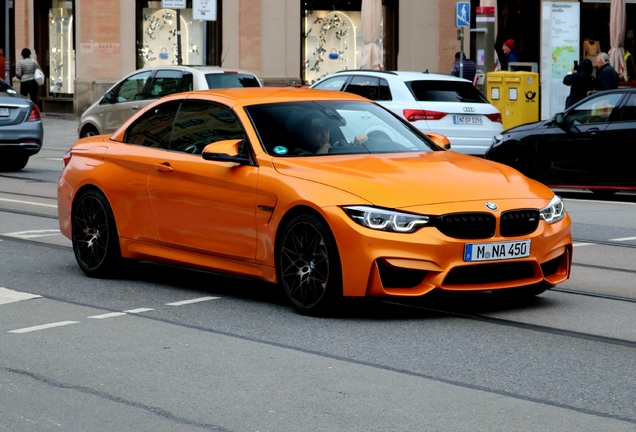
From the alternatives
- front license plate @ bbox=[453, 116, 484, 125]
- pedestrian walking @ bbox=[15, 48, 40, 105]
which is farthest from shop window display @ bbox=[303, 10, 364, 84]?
front license plate @ bbox=[453, 116, 484, 125]

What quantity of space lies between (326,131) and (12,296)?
7.97 feet

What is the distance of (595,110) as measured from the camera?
17.0 meters

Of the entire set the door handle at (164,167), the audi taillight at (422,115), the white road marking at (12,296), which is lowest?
the white road marking at (12,296)

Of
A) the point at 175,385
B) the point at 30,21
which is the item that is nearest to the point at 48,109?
the point at 30,21

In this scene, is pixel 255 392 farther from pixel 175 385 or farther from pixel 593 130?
pixel 593 130

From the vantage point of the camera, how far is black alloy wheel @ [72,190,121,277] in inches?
373

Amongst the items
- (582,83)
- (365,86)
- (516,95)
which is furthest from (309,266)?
(516,95)

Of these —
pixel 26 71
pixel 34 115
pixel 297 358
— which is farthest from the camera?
pixel 26 71

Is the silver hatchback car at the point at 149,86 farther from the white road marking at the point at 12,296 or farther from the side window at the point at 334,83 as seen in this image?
the white road marking at the point at 12,296

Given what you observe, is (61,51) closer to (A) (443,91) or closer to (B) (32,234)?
(A) (443,91)

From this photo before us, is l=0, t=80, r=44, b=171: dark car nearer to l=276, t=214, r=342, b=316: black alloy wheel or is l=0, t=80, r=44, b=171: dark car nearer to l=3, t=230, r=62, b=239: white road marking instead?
l=3, t=230, r=62, b=239: white road marking

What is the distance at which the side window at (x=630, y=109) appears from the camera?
16.6m

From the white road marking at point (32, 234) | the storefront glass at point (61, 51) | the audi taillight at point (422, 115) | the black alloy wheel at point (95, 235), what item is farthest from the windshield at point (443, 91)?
the storefront glass at point (61, 51)

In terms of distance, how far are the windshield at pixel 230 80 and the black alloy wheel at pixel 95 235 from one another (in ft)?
34.5
